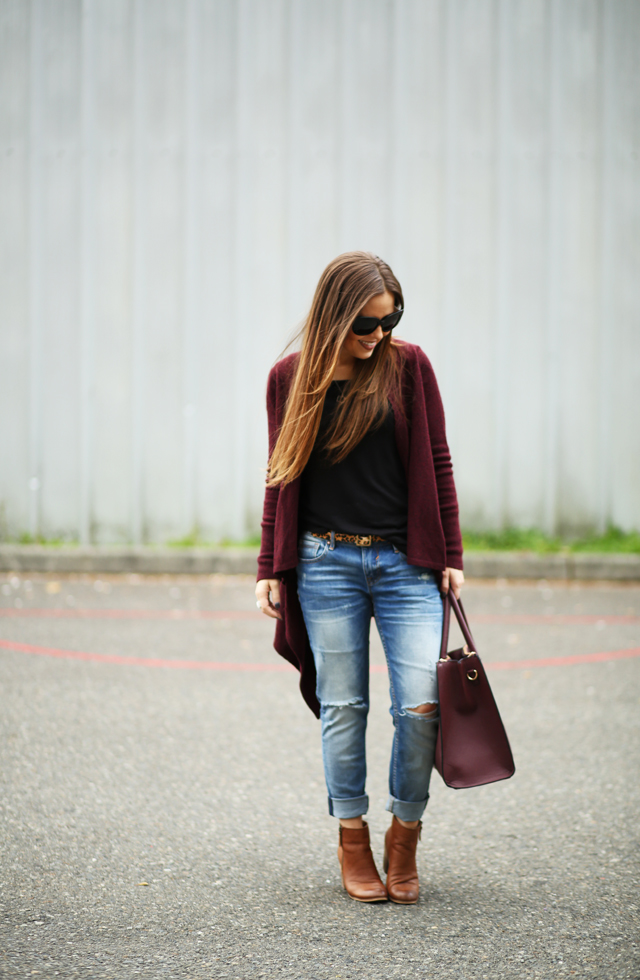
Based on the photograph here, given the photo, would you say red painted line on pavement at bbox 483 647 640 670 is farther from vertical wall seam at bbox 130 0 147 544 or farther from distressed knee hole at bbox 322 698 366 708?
vertical wall seam at bbox 130 0 147 544

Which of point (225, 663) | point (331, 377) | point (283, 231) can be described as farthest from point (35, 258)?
point (331, 377)

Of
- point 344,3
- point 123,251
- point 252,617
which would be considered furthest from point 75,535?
point 344,3

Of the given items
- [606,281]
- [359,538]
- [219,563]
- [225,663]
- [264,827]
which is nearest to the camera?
[359,538]

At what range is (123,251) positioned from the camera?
10641 millimetres

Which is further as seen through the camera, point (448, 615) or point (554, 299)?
point (554, 299)

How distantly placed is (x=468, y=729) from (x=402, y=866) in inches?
20.8

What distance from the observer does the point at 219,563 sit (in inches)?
389

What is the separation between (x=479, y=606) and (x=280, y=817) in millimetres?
4642

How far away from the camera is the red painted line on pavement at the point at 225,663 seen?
616cm

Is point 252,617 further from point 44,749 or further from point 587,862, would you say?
point 587,862

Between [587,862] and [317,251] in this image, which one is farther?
[317,251]

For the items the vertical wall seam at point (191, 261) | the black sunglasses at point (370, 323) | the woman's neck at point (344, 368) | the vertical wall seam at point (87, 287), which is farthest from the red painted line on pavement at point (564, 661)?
the vertical wall seam at point (87, 287)

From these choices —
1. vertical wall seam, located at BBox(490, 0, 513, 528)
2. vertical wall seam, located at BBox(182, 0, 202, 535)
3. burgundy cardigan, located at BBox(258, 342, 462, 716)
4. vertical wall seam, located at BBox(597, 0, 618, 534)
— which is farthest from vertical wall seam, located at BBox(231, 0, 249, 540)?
burgundy cardigan, located at BBox(258, 342, 462, 716)

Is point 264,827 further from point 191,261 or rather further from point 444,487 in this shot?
point 191,261
